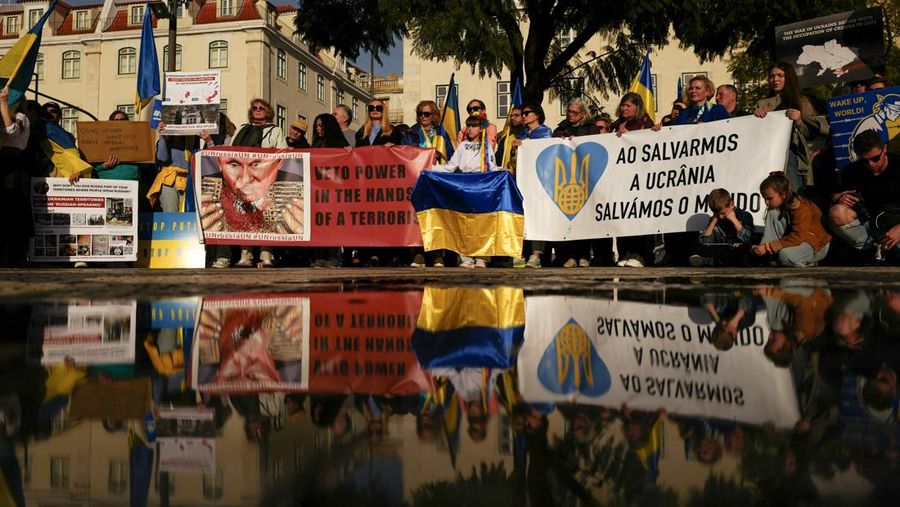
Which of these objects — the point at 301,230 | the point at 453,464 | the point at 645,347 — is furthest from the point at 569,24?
the point at 453,464

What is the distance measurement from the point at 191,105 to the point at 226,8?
4576cm

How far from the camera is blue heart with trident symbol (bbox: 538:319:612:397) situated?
1540 millimetres

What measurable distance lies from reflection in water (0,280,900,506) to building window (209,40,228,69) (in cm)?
5092

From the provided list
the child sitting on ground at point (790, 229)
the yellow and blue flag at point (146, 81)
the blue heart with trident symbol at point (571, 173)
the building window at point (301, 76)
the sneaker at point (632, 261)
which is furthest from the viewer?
the building window at point (301, 76)

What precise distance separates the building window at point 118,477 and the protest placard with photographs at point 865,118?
8583 millimetres

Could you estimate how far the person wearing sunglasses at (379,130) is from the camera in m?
10.4

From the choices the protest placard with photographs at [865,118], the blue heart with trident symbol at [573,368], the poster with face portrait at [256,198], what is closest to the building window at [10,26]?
the poster with face portrait at [256,198]

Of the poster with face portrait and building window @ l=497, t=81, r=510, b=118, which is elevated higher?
building window @ l=497, t=81, r=510, b=118

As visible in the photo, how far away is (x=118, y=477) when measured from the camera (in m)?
0.98

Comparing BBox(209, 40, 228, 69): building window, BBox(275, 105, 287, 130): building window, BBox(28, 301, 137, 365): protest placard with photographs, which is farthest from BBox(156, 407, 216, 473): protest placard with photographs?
BBox(209, 40, 228, 69): building window

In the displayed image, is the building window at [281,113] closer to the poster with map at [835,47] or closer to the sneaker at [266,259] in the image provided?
the sneaker at [266,259]

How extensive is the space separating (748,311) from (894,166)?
5.66 meters

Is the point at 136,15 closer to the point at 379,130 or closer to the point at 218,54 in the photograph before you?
the point at 218,54

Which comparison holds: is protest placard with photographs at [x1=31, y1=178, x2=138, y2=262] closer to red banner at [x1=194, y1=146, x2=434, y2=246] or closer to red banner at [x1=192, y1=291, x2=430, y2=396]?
red banner at [x1=194, y1=146, x2=434, y2=246]
